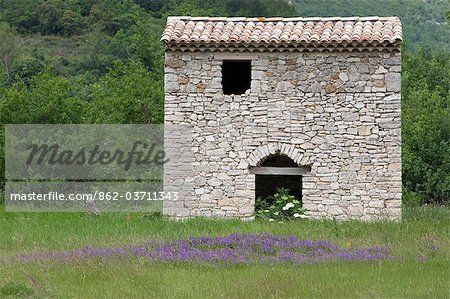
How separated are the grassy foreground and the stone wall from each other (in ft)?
2.97

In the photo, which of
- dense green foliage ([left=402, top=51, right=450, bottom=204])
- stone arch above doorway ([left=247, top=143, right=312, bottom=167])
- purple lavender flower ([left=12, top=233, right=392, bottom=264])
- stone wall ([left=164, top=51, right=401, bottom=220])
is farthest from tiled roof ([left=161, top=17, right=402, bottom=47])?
dense green foliage ([left=402, top=51, right=450, bottom=204])

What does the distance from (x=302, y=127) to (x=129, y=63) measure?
2221 centimetres

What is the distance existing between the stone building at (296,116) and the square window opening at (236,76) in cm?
211

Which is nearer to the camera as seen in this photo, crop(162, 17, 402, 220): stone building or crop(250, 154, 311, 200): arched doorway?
crop(162, 17, 402, 220): stone building

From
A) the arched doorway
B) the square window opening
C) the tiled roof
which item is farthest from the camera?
the arched doorway

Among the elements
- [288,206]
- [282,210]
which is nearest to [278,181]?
[282,210]

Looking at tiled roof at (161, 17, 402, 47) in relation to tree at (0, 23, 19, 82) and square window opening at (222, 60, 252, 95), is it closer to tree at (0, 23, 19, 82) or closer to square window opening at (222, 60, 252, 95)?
square window opening at (222, 60, 252, 95)

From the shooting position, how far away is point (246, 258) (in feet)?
41.7

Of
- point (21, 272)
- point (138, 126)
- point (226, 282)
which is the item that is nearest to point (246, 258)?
point (226, 282)

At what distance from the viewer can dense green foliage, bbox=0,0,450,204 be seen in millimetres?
27234

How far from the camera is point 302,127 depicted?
57.9 ft

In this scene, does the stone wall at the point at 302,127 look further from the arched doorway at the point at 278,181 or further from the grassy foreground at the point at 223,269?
the arched doorway at the point at 278,181

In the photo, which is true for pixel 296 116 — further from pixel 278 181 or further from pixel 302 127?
pixel 278 181

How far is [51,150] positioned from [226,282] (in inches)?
649
